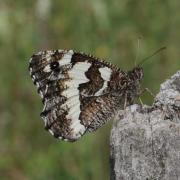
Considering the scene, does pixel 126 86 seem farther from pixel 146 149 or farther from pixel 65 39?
pixel 65 39

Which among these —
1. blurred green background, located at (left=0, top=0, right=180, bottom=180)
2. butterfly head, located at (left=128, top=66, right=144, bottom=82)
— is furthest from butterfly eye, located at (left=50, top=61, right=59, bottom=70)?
blurred green background, located at (left=0, top=0, right=180, bottom=180)

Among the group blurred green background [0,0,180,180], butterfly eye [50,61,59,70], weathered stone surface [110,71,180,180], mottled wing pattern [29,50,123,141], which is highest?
blurred green background [0,0,180,180]

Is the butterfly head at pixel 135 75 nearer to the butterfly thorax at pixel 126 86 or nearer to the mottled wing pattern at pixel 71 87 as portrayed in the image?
the butterfly thorax at pixel 126 86

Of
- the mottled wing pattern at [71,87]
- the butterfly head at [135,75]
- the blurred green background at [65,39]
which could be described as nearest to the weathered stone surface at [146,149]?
the mottled wing pattern at [71,87]

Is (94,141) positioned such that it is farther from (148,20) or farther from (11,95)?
(148,20)

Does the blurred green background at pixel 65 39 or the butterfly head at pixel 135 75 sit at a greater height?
the blurred green background at pixel 65 39

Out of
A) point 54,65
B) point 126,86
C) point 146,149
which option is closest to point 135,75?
point 126,86

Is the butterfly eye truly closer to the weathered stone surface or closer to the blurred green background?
the weathered stone surface
